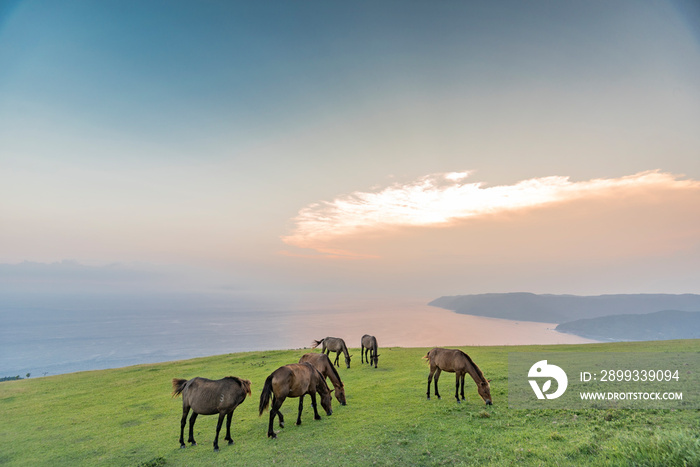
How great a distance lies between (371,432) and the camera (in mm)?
8727

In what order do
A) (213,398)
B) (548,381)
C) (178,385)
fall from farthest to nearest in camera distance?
1. (548,381)
2. (178,385)
3. (213,398)

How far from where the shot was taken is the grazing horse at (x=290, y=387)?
9500mm

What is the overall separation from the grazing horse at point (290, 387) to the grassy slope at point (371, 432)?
0.58m

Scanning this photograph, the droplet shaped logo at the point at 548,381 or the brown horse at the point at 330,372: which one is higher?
the brown horse at the point at 330,372

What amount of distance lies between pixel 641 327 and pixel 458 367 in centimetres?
21851

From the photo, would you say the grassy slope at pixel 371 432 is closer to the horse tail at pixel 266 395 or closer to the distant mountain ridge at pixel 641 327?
the horse tail at pixel 266 395

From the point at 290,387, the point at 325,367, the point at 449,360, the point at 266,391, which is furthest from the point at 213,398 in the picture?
the point at 449,360

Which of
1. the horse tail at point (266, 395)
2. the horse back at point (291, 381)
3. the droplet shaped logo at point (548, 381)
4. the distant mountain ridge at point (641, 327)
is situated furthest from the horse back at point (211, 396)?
the distant mountain ridge at point (641, 327)

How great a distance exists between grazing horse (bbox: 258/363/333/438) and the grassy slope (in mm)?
575

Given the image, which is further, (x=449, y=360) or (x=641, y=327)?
(x=641, y=327)

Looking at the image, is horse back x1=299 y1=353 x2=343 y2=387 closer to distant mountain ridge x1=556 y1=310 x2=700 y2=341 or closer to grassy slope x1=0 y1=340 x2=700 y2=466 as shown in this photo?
grassy slope x1=0 y1=340 x2=700 y2=466

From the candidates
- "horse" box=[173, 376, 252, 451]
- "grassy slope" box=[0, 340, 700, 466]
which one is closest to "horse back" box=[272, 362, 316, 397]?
"horse" box=[173, 376, 252, 451]

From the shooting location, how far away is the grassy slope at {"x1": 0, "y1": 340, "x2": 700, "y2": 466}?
20.4 feet

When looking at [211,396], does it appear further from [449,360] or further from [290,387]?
[449,360]
